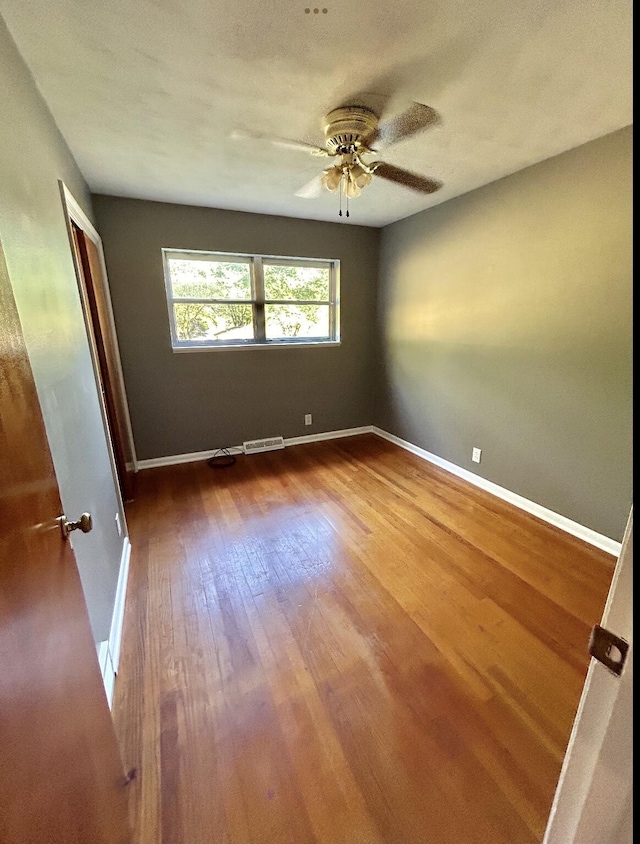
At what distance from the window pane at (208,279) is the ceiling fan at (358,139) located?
160cm

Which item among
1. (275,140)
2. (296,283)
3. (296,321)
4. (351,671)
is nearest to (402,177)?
(275,140)

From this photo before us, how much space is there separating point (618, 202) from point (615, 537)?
195 cm

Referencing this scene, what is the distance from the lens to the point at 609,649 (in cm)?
54

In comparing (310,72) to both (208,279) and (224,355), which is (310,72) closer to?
(208,279)

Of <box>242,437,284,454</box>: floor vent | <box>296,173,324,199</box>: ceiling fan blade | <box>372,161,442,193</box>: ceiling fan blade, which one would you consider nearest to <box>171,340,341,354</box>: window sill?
<box>242,437,284,454</box>: floor vent

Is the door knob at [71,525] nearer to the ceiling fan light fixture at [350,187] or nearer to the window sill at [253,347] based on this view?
the ceiling fan light fixture at [350,187]

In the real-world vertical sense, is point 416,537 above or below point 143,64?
below

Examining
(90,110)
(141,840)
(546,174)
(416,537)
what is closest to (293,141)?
(90,110)

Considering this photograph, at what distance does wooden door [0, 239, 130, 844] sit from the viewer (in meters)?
0.52

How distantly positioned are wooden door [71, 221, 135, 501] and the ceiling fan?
1236mm

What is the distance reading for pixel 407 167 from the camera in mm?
2287

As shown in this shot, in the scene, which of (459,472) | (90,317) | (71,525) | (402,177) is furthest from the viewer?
(459,472)

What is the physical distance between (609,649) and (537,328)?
238 cm

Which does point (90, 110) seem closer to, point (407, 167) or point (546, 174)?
point (407, 167)
